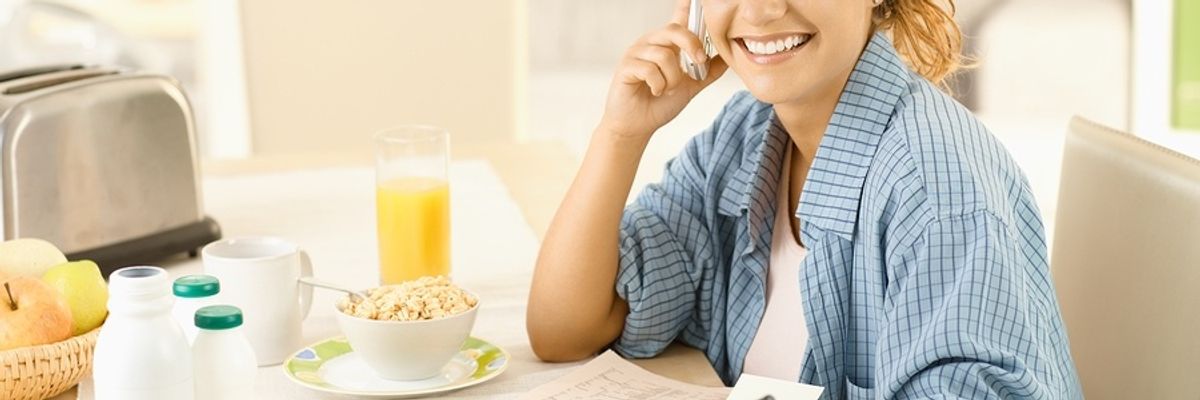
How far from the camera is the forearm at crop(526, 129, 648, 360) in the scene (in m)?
1.29

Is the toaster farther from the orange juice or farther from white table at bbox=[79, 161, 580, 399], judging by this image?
the orange juice

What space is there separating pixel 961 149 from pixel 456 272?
Result: 66cm

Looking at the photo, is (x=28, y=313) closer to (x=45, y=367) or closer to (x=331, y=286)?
(x=45, y=367)

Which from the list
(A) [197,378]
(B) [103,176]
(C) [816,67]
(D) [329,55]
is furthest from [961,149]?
(D) [329,55]

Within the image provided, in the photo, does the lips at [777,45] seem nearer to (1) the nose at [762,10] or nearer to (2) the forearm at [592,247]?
(1) the nose at [762,10]

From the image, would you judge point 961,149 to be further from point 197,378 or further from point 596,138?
point 197,378

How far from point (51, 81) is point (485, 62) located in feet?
6.10

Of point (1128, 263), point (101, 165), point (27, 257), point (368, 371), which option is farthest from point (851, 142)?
point (101, 165)

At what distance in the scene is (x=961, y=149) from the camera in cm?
108

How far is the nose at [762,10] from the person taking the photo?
1.16m

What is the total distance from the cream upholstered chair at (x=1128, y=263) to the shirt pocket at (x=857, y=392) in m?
0.26

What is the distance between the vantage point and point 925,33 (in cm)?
135

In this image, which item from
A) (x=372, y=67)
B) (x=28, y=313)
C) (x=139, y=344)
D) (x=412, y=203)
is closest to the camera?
(x=139, y=344)

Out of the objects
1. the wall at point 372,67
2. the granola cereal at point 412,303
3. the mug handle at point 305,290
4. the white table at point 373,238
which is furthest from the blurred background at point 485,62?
the granola cereal at point 412,303
